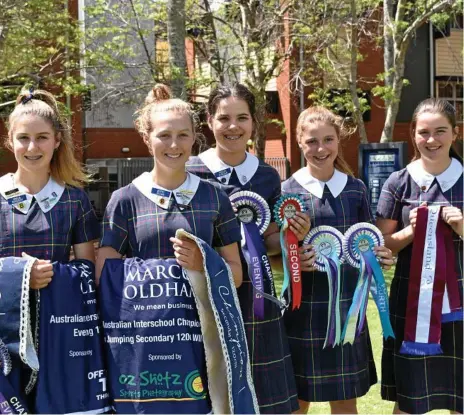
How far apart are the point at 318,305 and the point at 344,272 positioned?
0.73 ft

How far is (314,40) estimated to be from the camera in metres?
13.4

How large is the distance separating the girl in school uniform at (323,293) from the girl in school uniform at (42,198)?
3.92 ft

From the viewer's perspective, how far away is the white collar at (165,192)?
2.75 metres

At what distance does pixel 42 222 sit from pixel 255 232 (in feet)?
3.37

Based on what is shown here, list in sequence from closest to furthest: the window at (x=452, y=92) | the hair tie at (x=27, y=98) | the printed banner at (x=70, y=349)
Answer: the printed banner at (x=70, y=349) → the hair tie at (x=27, y=98) → the window at (x=452, y=92)

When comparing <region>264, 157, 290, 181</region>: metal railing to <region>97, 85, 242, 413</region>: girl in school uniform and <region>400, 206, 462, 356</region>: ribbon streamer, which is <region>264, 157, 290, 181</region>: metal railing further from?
<region>97, 85, 242, 413</region>: girl in school uniform

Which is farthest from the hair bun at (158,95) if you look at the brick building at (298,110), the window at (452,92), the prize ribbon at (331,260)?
the window at (452,92)

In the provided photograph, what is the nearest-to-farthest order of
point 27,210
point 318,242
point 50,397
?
point 50,397 → point 27,210 → point 318,242

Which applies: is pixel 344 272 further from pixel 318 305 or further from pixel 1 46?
pixel 1 46

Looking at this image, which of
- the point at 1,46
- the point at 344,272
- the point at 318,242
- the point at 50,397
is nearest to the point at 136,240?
the point at 50,397

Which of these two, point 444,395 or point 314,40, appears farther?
point 314,40

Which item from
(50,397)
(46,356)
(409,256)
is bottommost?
(50,397)

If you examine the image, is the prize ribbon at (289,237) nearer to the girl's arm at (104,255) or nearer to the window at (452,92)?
the girl's arm at (104,255)

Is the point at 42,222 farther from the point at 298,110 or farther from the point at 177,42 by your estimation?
the point at 298,110
